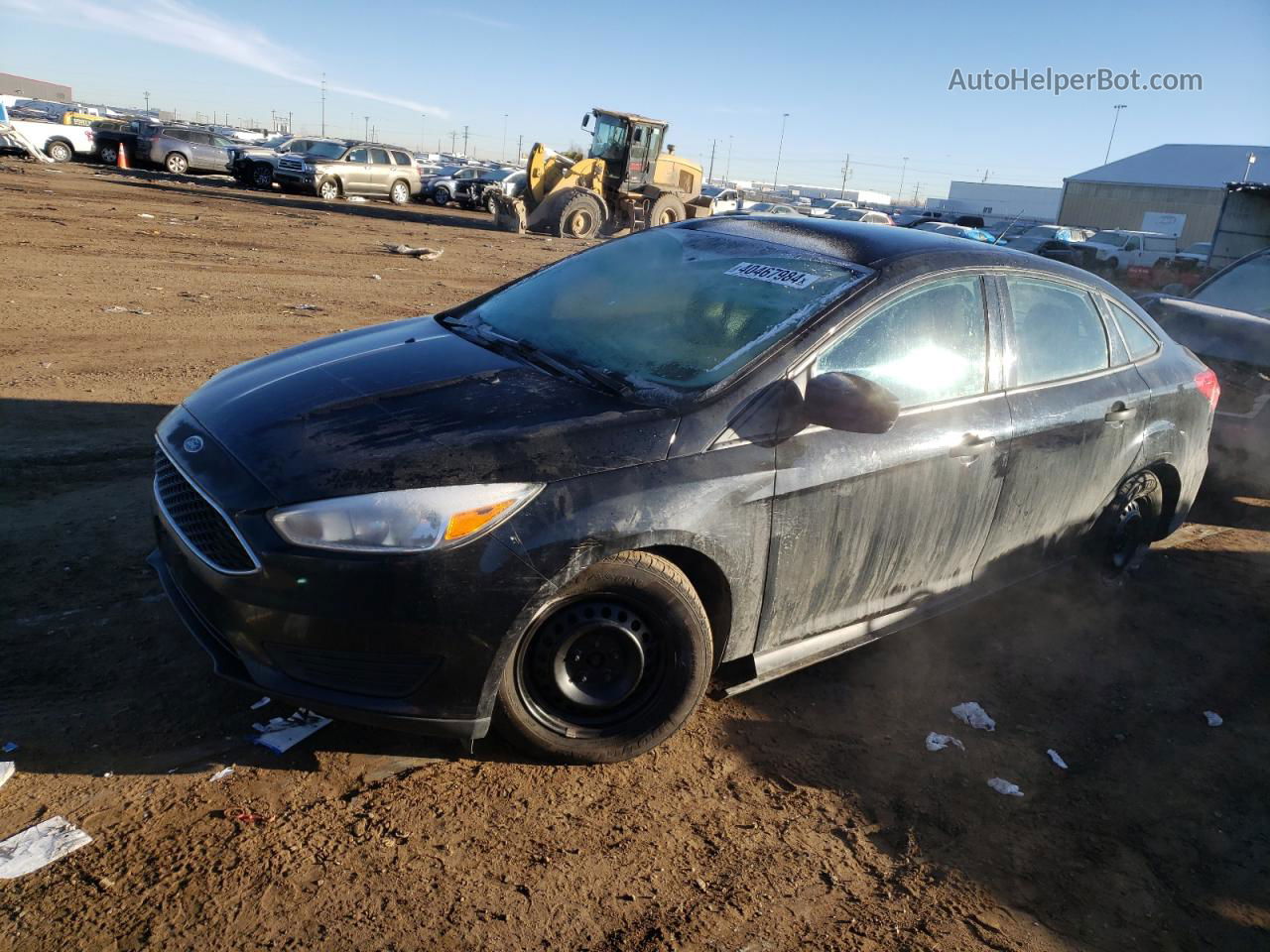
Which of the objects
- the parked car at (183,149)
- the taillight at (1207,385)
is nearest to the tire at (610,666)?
the taillight at (1207,385)

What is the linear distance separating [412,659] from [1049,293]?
3.20 meters

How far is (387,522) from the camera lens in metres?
2.44

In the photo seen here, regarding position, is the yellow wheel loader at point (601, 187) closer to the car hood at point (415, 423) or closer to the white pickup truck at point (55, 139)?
the white pickup truck at point (55, 139)

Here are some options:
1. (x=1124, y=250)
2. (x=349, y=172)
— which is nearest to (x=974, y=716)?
(x=349, y=172)

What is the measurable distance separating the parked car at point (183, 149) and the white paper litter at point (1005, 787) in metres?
32.4

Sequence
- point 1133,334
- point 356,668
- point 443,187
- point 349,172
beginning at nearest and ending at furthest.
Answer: point 356,668
point 1133,334
point 349,172
point 443,187

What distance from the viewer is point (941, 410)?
3.41m

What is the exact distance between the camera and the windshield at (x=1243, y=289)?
8266 millimetres

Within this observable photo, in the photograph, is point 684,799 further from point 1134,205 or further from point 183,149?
point 1134,205

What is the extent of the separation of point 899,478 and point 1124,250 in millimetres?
30537

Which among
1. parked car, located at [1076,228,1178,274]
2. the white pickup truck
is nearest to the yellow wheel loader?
parked car, located at [1076,228,1178,274]

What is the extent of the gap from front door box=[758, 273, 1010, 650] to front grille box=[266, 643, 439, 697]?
3.93 feet

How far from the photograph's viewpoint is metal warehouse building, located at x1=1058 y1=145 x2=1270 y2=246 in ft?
154

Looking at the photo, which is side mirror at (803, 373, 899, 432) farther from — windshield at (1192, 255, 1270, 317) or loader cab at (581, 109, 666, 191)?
loader cab at (581, 109, 666, 191)
